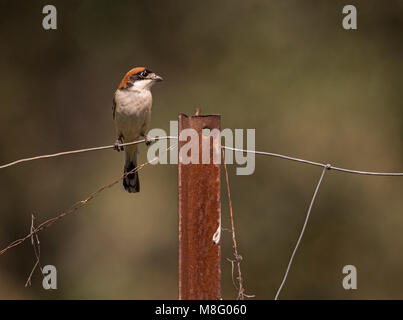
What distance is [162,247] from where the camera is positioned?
35.2 ft

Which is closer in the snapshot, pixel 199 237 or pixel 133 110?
pixel 199 237

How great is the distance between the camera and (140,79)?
5.91 m

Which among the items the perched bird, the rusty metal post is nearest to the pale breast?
the perched bird

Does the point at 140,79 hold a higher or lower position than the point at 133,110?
higher

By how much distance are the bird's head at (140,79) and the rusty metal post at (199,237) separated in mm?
3096

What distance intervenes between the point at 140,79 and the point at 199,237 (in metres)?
3.25

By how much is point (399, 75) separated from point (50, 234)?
6.36 metres

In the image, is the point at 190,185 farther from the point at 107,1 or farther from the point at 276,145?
the point at 107,1

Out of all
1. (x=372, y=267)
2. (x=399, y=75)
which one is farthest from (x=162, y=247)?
(x=399, y=75)

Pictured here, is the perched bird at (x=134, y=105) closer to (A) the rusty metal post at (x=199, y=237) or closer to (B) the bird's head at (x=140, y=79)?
(B) the bird's head at (x=140, y=79)

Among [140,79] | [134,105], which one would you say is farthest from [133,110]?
[140,79]

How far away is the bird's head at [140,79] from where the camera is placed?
5.88 metres

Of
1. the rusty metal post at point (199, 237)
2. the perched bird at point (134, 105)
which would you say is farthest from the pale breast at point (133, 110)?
the rusty metal post at point (199, 237)

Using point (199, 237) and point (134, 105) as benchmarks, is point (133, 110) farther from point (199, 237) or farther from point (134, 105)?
point (199, 237)
